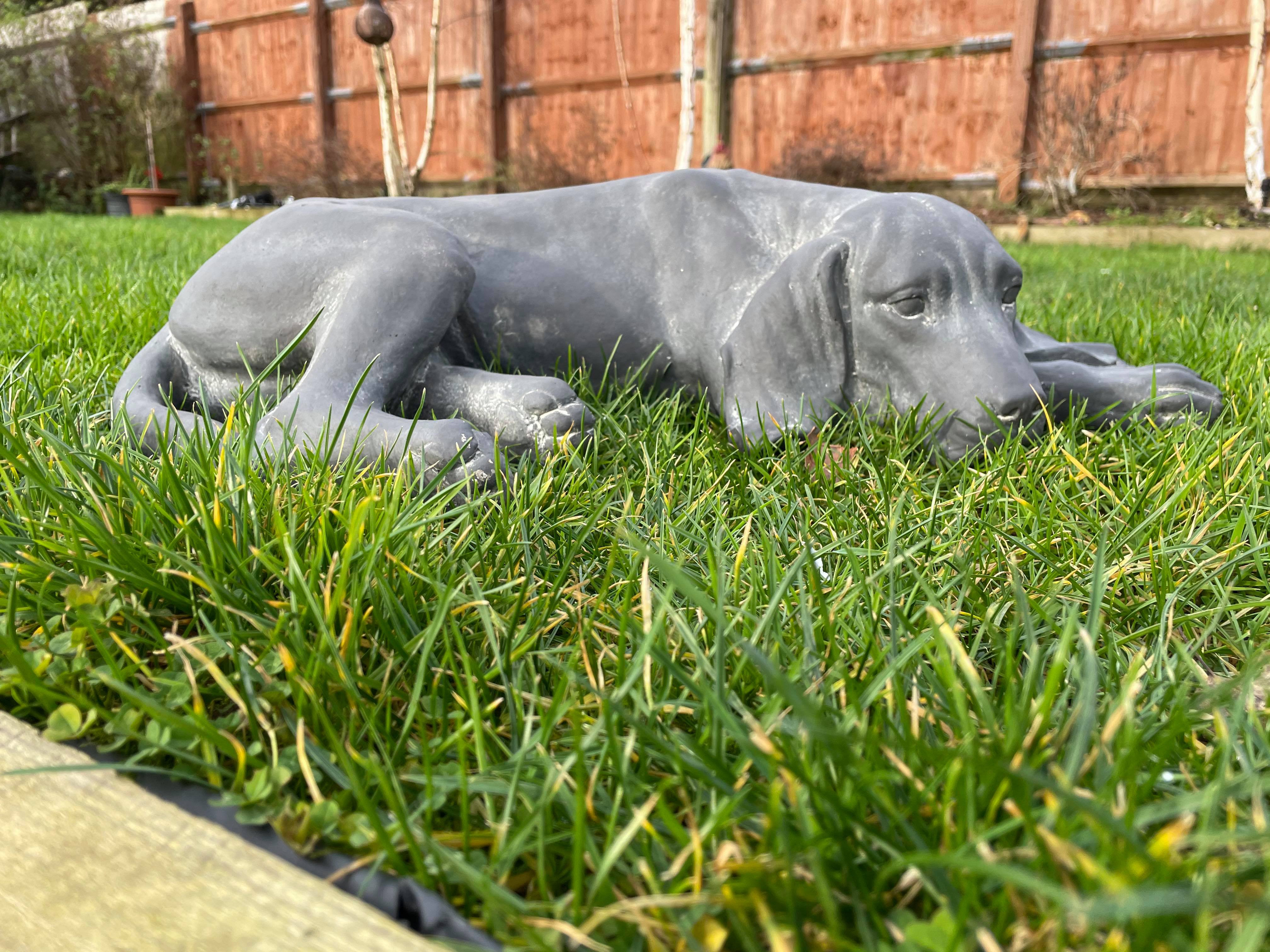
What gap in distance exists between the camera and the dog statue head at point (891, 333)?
1.79 metres

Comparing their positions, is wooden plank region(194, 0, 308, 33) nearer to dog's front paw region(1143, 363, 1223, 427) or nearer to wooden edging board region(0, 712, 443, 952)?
dog's front paw region(1143, 363, 1223, 427)

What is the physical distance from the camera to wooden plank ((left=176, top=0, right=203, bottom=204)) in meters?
13.4

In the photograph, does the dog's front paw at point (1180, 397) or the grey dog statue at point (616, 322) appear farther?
the dog's front paw at point (1180, 397)

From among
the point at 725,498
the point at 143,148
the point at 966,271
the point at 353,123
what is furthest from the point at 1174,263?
the point at 143,148

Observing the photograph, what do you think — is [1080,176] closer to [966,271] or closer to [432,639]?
[966,271]

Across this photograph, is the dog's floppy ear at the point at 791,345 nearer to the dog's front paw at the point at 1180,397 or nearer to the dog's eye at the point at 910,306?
the dog's eye at the point at 910,306

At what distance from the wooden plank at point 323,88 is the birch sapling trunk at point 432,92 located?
59.9 inches

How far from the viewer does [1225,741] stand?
2.47 ft

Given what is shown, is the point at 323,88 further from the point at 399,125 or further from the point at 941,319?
the point at 941,319

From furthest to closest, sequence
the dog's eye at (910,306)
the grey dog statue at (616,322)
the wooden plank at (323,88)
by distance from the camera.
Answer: the wooden plank at (323,88)
the dog's eye at (910,306)
the grey dog statue at (616,322)

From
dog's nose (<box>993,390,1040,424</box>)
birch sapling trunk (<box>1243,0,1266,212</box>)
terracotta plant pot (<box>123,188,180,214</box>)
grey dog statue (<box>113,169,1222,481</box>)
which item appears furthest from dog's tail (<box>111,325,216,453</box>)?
terracotta plant pot (<box>123,188,180,214</box>)

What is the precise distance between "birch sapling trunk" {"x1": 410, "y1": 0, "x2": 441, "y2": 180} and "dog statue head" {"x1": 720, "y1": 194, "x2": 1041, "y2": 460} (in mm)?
9055

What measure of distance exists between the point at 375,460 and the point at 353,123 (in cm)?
1259

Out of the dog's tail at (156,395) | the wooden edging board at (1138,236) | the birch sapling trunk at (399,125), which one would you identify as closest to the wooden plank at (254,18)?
the birch sapling trunk at (399,125)
